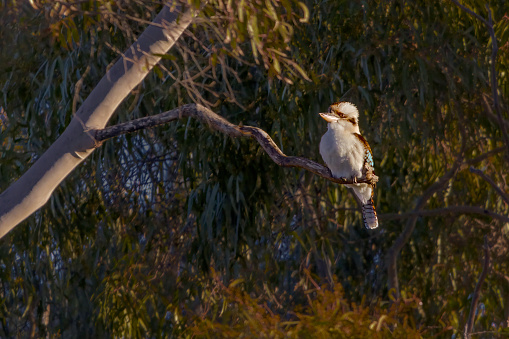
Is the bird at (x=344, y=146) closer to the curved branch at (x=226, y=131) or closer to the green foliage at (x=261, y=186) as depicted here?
the curved branch at (x=226, y=131)

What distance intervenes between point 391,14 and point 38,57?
7.56 ft

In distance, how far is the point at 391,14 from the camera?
5070mm

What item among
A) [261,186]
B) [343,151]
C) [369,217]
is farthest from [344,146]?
[261,186]

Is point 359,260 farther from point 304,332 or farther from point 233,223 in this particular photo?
point 304,332

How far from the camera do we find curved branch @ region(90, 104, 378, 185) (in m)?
3.02

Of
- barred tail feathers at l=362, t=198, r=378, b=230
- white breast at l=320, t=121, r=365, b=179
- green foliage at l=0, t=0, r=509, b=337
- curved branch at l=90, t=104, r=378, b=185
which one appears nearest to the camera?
curved branch at l=90, t=104, r=378, b=185

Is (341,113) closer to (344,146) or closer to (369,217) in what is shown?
(344,146)

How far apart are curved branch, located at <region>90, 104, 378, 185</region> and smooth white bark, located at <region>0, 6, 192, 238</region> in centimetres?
9

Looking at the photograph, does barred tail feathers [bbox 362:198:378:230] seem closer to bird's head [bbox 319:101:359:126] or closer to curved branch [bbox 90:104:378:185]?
curved branch [bbox 90:104:378:185]

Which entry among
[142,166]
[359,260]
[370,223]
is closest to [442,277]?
[359,260]

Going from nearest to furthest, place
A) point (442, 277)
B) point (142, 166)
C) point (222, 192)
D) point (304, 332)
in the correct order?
point (304, 332) → point (222, 192) → point (142, 166) → point (442, 277)

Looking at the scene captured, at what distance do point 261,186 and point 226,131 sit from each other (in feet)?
6.43

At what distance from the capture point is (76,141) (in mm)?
3604

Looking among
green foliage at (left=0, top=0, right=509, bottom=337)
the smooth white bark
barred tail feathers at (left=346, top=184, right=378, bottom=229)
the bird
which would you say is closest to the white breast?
the bird
